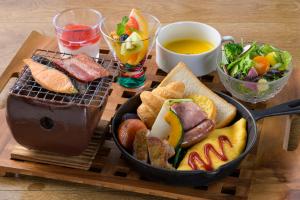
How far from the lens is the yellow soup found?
1.34 meters

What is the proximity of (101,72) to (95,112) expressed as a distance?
8 centimetres

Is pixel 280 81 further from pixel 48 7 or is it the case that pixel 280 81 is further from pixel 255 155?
pixel 48 7

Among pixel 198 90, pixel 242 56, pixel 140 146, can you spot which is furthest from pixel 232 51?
pixel 140 146

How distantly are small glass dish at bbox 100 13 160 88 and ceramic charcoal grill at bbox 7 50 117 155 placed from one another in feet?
0.65

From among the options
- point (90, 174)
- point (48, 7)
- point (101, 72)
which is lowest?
point (48, 7)

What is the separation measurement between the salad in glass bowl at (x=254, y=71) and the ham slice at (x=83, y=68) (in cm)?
30

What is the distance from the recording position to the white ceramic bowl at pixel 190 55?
1285mm

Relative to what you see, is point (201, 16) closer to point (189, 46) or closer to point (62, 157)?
point (189, 46)

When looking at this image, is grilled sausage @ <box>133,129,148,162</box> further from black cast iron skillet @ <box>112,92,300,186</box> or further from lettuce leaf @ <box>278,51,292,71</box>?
lettuce leaf @ <box>278,51,292,71</box>

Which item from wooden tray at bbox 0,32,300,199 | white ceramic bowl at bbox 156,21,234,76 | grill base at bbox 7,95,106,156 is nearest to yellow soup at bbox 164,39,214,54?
white ceramic bowl at bbox 156,21,234,76

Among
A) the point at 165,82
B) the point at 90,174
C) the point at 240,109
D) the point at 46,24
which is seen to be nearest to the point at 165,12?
the point at 46,24

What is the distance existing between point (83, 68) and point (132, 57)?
22 centimetres

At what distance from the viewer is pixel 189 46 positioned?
1364 mm

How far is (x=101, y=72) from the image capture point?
107cm
